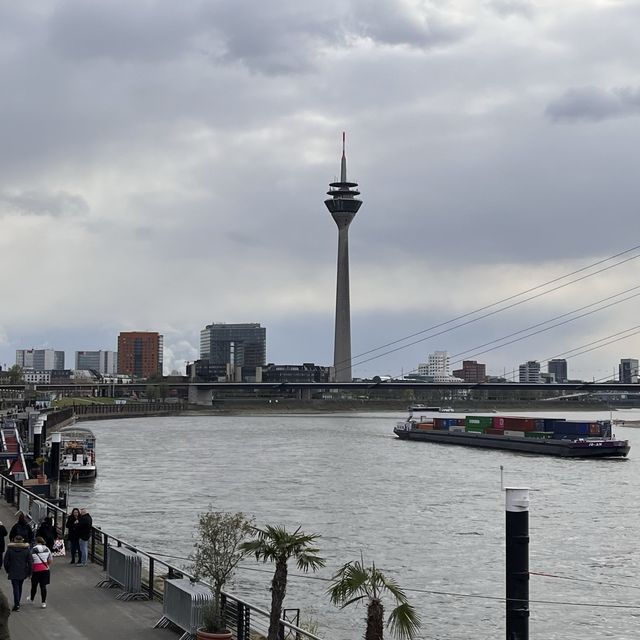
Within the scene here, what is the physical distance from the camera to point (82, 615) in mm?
17656

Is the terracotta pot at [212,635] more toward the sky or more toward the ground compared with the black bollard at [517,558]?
more toward the ground

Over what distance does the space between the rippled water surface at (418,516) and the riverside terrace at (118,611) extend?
6.22 m

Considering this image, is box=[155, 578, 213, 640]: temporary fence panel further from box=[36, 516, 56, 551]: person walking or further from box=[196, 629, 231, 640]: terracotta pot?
A: box=[36, 516, 56, 551]: person walking

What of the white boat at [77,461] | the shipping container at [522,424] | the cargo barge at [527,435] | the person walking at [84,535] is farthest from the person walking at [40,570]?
the shipping container at [522,424]

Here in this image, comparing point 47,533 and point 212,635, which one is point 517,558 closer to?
point 212,635

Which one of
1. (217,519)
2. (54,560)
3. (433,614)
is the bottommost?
(433,614)

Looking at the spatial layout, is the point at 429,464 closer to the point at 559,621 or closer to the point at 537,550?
the point at 537,550

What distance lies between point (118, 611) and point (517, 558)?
8.12m

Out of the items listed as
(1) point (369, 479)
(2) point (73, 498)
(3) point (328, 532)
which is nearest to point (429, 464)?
(1) point (369, 479)

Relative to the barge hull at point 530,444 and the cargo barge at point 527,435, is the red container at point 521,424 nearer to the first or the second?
the cargo barge at point 527,435

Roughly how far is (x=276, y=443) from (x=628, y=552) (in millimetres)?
66657

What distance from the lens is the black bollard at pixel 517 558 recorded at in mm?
13398

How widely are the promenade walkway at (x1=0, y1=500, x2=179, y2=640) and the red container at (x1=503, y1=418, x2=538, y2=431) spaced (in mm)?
88122

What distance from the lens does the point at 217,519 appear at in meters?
17.2
